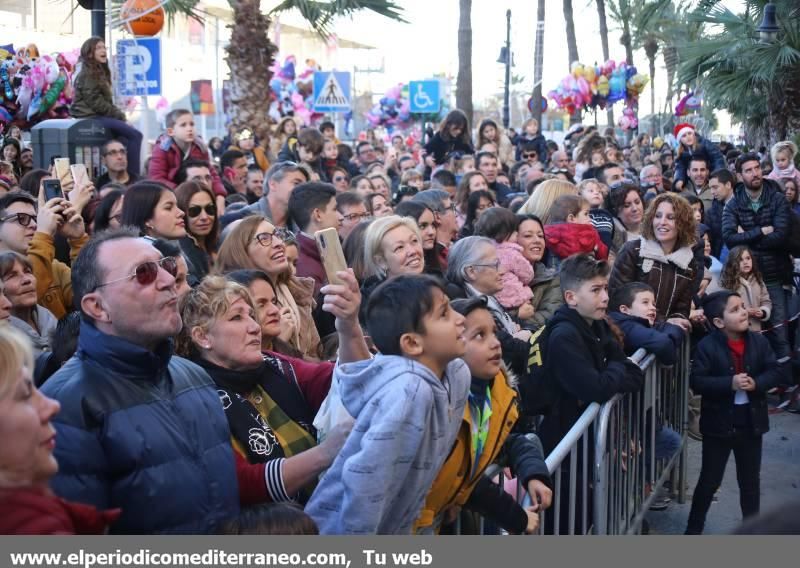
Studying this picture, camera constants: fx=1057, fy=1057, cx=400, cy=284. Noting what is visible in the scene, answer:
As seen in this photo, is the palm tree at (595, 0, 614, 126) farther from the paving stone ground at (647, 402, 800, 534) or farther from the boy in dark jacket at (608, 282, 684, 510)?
the boy in dark jacket at (608, 282, 684, 510)

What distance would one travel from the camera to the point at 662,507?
22.1ft

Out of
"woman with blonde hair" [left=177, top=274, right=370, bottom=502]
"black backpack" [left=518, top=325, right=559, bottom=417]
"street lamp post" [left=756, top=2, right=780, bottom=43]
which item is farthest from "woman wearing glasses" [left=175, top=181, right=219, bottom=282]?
"street lamp post" [left=756, top=2, right=780, bottom=43]

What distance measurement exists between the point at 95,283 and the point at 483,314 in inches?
57.0

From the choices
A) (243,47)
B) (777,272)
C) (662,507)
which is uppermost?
(243,47)

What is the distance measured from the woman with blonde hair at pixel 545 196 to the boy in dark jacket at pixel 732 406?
173cm

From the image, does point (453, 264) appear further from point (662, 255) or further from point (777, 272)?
point (777, 272)

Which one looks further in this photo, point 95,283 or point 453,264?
point 453,264

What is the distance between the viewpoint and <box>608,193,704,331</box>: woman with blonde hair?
6980mm

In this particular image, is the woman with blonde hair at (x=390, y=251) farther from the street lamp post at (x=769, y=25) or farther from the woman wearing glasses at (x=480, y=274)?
the street lamp post at (x=769, y=25)

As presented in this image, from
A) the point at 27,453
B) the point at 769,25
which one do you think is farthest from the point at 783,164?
the point at 27,453

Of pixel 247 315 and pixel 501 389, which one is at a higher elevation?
pixel 247 315

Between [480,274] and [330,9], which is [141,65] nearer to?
[330,9]

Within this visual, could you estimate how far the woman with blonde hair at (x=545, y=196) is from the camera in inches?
308

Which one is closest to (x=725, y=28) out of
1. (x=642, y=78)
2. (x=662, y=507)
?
(x=642, y=78)
